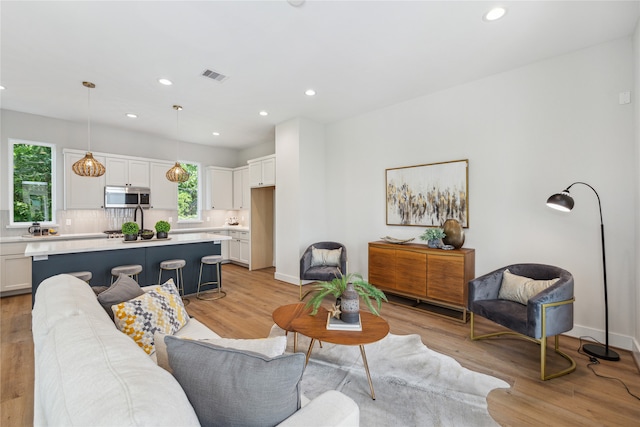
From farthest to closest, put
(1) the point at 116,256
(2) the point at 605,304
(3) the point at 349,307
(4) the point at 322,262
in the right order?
1. (4) the point at 322,262
2. (1) the point at 116,256
3. (2) the point at 605,304
4. (3) the point at 349,307

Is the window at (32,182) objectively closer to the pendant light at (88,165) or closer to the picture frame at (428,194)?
the pendant light at (88,165)

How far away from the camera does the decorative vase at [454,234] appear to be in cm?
358

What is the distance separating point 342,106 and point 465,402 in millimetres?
4015

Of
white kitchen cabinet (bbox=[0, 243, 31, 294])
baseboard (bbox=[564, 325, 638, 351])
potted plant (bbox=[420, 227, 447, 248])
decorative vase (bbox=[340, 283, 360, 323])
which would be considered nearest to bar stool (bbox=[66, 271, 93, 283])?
white kitchen cabinet (bbox=[0, 243, 31, 294])

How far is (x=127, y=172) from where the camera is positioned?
567 centimetres

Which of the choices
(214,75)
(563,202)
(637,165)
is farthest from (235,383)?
(637,165)

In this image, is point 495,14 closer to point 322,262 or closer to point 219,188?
point 322,262

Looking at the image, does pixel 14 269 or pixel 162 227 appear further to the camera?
pixel 14 269

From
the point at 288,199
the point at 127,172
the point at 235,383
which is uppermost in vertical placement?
the point at 127,172

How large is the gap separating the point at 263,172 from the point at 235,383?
535 centimetres

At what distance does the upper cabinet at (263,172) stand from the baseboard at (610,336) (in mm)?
4906

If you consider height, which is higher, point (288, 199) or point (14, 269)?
point (288, 199)

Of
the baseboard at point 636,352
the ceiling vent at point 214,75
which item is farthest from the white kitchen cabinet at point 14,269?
the baseboard at point 636,352

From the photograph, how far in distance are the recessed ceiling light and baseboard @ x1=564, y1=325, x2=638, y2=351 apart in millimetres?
3153
